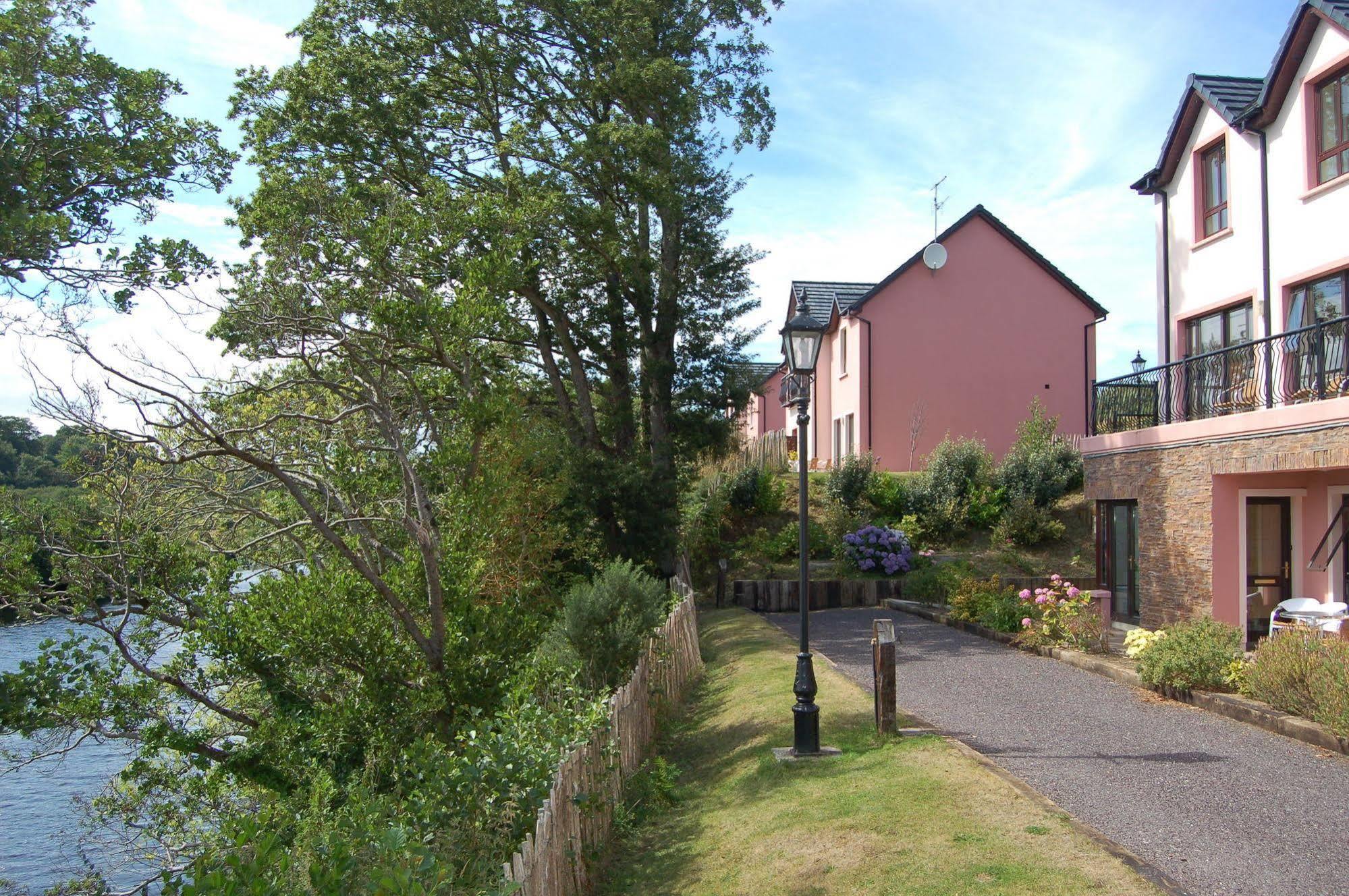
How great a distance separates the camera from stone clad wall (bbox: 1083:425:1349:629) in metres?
12.5

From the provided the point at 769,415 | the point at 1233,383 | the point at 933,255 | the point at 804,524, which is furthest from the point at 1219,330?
the point at 769,415

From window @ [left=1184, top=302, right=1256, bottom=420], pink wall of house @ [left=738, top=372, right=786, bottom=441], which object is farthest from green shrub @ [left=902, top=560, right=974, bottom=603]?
pink wall of house @ [left=738, top=372, right=786, bottom=441]

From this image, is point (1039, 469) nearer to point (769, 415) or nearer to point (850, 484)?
point (850, 484)

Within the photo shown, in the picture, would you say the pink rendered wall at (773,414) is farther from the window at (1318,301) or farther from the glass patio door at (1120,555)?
the window at (1318,301)

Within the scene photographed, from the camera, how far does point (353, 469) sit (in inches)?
472

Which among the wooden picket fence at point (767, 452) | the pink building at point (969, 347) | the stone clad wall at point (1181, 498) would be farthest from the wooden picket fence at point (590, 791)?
the pink building at point (969, 347)

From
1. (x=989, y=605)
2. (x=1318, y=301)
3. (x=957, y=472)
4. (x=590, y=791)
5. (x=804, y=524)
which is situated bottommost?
(x=590, y=791)

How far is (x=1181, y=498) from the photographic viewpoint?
47.9ft

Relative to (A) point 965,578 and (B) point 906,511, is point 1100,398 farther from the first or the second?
(B) point 906,511

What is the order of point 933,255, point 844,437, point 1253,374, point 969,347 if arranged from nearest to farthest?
point 1253,374
point 933,255
point 969,347
point 844,437

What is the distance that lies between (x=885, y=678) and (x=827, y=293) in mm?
26457

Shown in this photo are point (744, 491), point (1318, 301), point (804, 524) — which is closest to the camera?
point (804, 524)

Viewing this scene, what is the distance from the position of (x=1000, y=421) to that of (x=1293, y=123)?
55.9 feet

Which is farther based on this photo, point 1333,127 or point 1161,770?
point 1333,127
